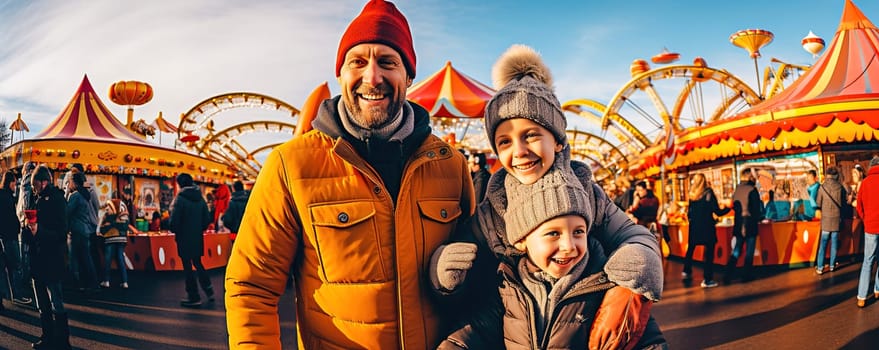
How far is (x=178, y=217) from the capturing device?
6711 mm

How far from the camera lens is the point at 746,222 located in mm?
7820

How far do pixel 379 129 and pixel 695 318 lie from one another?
15.8ft

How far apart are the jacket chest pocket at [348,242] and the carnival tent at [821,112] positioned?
10.4m

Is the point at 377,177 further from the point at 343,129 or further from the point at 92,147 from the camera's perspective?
the point at 92,147

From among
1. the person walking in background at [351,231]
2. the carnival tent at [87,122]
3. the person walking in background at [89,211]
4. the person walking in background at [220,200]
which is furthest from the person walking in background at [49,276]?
the carnival tent at [87,122]

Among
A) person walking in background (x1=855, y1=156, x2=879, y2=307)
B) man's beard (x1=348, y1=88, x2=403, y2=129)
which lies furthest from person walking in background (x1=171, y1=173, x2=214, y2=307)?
person walking in background (x1=855, y1=156, x2=879, y2=307)

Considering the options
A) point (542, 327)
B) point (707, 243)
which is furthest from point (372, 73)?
point (707, 243)

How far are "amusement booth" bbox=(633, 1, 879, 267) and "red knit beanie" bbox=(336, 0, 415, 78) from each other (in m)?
8.24

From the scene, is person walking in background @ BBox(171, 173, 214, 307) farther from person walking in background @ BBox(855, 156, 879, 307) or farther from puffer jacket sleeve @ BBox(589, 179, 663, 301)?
person walking in background @ BBox(855, 156, 879, 307)

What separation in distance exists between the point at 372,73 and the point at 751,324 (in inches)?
192

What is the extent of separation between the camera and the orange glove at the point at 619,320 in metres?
1.39

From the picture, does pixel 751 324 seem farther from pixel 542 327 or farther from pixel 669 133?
pixel 669 133

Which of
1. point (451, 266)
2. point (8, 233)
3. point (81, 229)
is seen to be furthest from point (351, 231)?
point (81, 229)

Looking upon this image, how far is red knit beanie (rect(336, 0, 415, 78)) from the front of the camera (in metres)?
1.66
